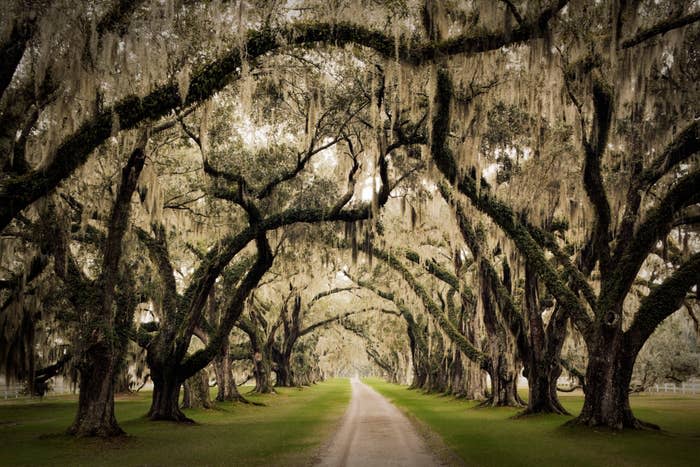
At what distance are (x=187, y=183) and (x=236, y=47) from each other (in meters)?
10.6

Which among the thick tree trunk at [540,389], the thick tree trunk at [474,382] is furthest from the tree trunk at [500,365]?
the thick tree trunk at [474,382]

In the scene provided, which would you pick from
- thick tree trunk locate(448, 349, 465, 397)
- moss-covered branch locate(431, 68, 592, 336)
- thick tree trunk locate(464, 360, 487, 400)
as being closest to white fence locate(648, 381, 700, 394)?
thick tree trunk locate(448, 349, 465, 397)

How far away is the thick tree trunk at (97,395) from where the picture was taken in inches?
520

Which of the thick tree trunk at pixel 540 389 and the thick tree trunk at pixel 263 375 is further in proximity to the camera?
the thick tree trunk at pixel 263 375

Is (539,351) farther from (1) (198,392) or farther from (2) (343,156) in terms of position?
(1) (198,392)

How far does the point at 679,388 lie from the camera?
4091 cm

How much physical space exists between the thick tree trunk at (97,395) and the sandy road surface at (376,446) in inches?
205

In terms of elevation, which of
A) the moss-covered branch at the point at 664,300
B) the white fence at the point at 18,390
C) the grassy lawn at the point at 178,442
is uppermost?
the moss-covered branch at the point at 664,300

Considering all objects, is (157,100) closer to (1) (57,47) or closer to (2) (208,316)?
(1) (57,47)

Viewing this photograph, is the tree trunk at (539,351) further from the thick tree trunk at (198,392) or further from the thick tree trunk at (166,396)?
the thick tree trunk at (198,392)

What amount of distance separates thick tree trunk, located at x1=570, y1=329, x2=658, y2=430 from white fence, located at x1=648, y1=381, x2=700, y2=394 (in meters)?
30.6

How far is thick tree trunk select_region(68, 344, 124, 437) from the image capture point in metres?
13.2

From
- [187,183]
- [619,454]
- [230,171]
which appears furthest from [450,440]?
[187,183]

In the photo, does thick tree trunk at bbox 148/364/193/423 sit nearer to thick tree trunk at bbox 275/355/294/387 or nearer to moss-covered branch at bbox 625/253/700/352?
moss-covered branch at bbox 625/253/700/352
